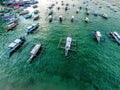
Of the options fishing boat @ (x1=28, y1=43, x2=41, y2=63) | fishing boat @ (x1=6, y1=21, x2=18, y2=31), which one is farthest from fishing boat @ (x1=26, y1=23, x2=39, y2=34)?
fishing boat @ (x1=28, y1=43, x2=41, y2=63)

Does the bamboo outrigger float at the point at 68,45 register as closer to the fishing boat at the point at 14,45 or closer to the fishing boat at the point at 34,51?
the fishing boat at the point at 34,51

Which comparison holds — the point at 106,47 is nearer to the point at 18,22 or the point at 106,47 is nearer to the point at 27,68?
the point at 27,68

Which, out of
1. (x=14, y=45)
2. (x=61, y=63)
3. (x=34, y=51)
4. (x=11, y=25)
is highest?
(x=11, y=25)

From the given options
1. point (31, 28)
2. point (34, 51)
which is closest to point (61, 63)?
→ point (34, 51)

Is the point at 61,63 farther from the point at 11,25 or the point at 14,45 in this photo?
the point at 11,25

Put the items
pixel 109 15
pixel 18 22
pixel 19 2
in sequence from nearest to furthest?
1. pixel 18 22
2. pixel 109 15
3. pixel 19 2

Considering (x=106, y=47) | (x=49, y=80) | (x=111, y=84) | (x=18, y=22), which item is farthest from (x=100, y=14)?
(x=49, y=80)

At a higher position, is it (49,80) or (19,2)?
(19,2)

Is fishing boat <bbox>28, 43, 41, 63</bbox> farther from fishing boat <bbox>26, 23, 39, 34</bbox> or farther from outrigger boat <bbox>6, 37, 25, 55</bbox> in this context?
fishing boat <bbox>26, 23, 39, 34</bbox>
